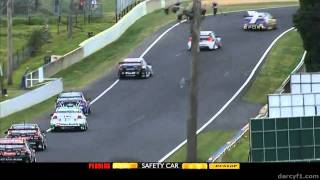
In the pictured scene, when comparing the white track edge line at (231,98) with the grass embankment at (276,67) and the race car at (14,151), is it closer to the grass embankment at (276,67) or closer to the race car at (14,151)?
the grass embankment at (276,67)

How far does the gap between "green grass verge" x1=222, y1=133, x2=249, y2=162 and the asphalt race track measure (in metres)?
3.64

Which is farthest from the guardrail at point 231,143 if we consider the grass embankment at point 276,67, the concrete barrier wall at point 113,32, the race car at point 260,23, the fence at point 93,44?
the concrete barrier wall at point 113,32

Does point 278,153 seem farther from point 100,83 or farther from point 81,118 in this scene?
point 100,83

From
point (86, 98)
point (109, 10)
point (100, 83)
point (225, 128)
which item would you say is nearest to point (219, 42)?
point (100, 83)

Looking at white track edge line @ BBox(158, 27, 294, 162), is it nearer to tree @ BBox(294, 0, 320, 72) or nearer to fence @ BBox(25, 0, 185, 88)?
tree @ BBox(294, 0, 320, 72)

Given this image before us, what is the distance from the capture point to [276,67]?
59.2m

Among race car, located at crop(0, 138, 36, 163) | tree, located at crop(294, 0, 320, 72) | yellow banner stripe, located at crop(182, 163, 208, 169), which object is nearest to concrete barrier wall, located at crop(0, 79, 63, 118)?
tree, located at crop(294, 0, 320, 72)

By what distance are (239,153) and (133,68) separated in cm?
2617

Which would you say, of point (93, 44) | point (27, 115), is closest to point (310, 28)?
point (27, 115)

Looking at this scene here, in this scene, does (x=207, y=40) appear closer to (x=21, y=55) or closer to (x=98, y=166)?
(x=21, y=55)

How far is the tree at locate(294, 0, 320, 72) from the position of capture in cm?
5003

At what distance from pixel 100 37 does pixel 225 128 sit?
28.8 m

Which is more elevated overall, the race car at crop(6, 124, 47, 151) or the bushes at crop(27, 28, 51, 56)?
the bushes at crop(27, 28, 51, 56)

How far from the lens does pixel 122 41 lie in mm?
72000
